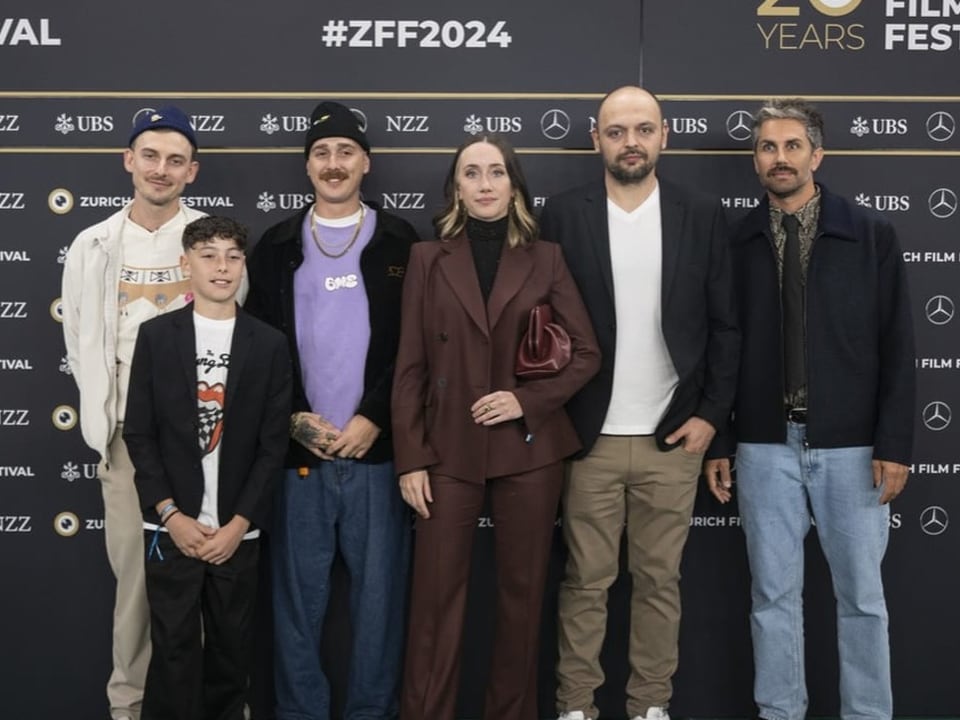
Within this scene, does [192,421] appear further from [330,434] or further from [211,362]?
[330,434]

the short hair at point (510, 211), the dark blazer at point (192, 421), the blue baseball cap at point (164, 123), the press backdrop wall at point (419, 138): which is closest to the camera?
the dark blazer at point (192, 421)

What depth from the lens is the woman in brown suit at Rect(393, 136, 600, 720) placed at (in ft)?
9.74

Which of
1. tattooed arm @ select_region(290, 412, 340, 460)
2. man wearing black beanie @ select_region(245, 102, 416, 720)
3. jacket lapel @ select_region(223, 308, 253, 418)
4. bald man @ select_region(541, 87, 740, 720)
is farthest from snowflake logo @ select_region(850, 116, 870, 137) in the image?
jacket lapel @ select_region(223, 308, 253, 418)

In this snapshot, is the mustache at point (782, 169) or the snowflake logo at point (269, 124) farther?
the snowflake logo at point (269, 124)

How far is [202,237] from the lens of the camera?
2.96 meters

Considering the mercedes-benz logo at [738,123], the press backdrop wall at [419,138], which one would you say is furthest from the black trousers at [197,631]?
the mercedes-benz logo at [738,123]

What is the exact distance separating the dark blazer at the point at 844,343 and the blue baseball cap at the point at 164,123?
1.81m

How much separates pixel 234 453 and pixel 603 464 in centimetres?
110

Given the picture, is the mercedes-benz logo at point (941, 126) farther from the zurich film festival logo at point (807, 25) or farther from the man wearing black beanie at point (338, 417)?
the man wearing black beanie at point (338, 417)

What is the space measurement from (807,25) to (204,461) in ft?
8.11

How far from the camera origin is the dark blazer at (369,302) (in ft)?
10.3

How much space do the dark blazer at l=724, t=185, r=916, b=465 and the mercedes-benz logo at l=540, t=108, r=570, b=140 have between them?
2.55 feet

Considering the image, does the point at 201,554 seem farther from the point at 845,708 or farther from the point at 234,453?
the point at 845,708

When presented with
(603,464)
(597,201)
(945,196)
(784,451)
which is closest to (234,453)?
(603,464)
